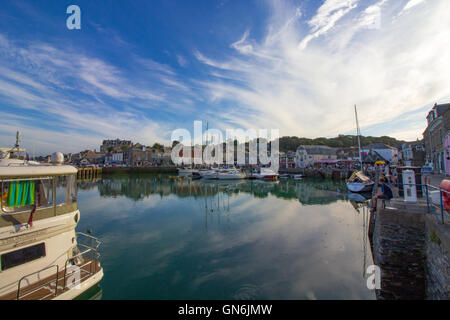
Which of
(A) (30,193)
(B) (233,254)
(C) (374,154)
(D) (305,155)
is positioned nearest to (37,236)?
(A) (30,193)

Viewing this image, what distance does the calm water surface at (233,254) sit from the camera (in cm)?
774

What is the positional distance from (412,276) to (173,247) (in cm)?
1050

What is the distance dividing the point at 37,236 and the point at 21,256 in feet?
1.87

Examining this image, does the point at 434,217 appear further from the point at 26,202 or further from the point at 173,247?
the point at 26,202

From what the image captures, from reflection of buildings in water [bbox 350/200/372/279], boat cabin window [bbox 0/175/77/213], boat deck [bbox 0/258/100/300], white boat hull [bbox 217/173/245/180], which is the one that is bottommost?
reflection of buildings in water [bbox 350/200/372/279]

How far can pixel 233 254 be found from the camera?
1072 centimetres

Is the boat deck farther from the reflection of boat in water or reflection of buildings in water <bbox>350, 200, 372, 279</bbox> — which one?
the reflection of boat in water

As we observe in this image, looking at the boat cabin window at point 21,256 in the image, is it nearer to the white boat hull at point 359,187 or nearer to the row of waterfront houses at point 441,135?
the row of waterfront houses at point 441,135

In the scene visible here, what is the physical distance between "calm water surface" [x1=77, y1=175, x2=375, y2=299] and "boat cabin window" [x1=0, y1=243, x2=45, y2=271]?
2.87 meters

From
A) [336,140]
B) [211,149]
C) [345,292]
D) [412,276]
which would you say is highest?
[336,140]

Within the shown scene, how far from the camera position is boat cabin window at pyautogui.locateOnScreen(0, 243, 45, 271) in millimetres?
5333

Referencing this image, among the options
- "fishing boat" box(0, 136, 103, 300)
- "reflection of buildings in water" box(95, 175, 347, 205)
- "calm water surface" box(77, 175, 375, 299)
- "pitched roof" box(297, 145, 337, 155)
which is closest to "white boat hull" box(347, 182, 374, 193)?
"reflection of buildings in water" box(95, 175, 347, 205)

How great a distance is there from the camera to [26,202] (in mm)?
5770

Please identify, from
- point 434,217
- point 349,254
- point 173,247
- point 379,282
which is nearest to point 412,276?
point 379,282
